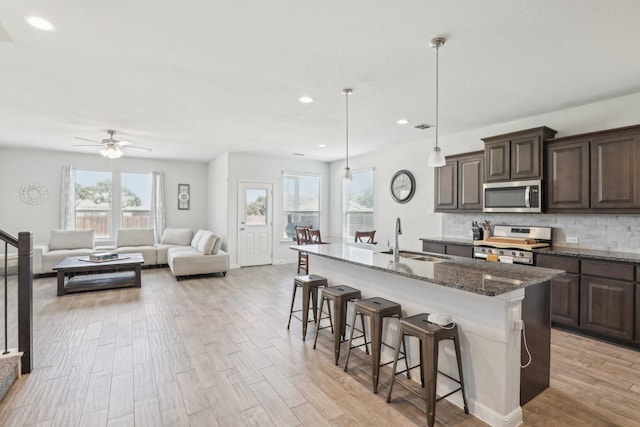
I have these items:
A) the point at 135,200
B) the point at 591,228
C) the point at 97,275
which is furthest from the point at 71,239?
the point at 591,228

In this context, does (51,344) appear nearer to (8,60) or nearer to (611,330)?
(8,60)

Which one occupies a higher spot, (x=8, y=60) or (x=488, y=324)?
(x=8, y=60)

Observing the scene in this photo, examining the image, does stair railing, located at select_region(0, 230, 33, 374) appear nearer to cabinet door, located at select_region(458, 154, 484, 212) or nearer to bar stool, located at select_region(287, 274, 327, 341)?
bar stool, located at select_region(287, 274, 327, 341)

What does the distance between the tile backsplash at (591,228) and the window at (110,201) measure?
305 inches

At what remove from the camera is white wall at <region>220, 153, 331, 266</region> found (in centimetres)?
Result: 713

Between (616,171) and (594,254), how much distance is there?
89 centimetres

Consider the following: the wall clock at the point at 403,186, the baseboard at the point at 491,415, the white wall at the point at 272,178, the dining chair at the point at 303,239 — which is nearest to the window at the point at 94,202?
the white wall at the point at 272,178

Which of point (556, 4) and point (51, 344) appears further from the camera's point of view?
point (51, 344)

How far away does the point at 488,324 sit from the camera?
6.57 feet

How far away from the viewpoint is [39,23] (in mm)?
2260

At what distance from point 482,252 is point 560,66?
7.31 feet

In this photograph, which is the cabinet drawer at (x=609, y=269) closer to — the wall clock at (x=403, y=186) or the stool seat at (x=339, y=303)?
the stool seat at (x=339, y=303)

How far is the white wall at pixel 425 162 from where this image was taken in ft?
11.9

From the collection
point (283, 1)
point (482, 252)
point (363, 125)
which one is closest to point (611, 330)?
point (482, 252)
